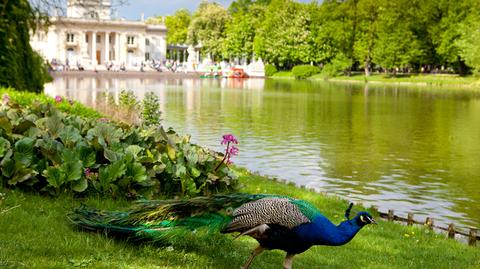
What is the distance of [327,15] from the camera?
97.4 metres

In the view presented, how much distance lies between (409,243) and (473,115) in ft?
100

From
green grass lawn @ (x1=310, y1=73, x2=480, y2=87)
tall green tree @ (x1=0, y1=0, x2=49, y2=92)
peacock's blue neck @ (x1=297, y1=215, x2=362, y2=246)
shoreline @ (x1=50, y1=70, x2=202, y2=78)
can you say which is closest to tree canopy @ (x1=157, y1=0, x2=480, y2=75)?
green grass lawn @ (x1=310, y1=73, x2=480, y2=87)

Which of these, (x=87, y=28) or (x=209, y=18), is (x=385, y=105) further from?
(x=87, y=28)

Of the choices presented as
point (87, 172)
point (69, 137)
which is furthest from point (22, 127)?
point (87, 172)

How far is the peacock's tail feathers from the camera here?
590cm

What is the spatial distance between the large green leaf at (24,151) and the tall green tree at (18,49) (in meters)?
10.6

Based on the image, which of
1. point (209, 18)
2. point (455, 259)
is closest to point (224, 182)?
point (455, 259)

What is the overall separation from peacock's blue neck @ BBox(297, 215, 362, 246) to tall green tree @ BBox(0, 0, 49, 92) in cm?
1494

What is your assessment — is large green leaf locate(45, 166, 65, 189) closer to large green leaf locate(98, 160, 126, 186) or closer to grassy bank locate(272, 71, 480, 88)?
large green leaf locate(98, 160, 126, 186)

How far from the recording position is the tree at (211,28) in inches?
4766

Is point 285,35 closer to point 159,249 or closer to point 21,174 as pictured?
point 21,174

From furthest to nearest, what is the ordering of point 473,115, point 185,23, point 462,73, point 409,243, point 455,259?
point 185,23
point 462,73
point 473,115
point 409,243
point 455,259

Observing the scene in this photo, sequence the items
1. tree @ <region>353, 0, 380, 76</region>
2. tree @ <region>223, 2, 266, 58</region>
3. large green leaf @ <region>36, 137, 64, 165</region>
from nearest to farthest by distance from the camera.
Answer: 1. large green leaf @ <region>36, 137, 64, 165</region>
2. tree @ <region>353, 0, 380, 76</region>
3. tree @ <region>223, 2, 266, 58</region>

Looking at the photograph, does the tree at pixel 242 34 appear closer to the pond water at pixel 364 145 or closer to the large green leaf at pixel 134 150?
the pond water at pixel 364 145
